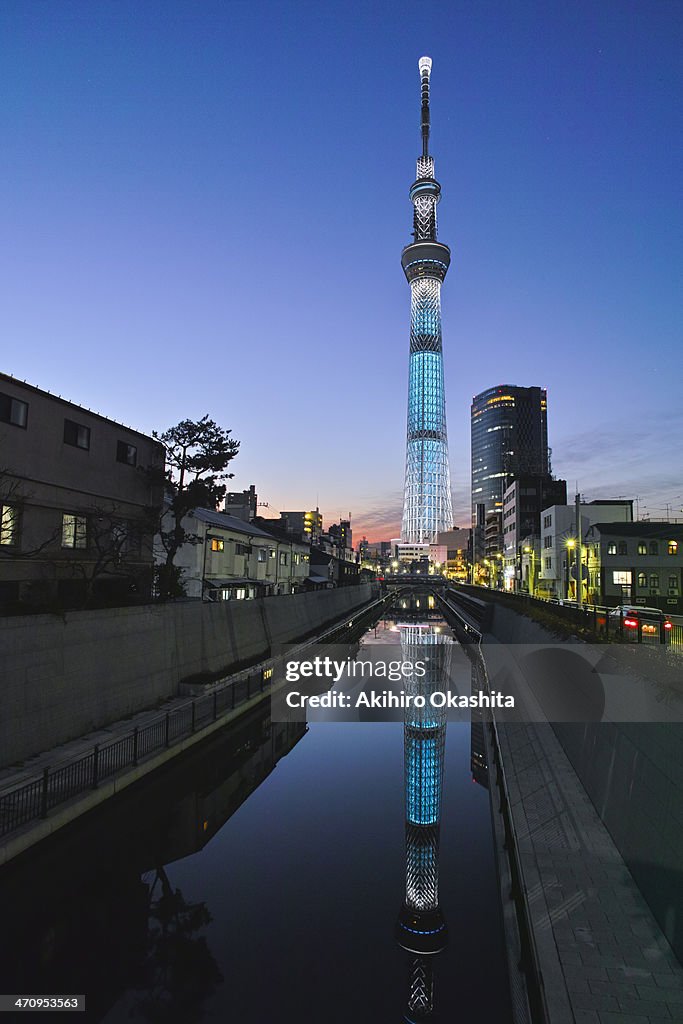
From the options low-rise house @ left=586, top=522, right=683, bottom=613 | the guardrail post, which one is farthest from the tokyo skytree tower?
the guardrail post

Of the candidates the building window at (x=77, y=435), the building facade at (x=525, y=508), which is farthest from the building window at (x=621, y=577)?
the building window at (x=77, y=435)

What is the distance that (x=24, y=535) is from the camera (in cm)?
1945

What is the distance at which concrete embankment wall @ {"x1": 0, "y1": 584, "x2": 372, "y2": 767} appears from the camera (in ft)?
48.4

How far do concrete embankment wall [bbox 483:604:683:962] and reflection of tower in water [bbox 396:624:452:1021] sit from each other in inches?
151

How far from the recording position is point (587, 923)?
878 centimetres

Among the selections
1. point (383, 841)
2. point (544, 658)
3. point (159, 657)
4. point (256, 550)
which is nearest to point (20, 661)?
point (159, 657)

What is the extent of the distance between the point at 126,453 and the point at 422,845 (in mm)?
19969

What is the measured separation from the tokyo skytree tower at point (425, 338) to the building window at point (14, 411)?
171768 mm

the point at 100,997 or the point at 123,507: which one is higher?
the point at 123,507

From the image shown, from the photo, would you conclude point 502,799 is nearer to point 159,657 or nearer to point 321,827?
point 321,827

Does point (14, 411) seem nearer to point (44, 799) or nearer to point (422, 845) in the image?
point (44, 799)

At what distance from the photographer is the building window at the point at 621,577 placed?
53156mm

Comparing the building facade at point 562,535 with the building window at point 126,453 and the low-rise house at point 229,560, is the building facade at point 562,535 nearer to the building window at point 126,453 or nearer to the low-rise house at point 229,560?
the low-rise house at point 229,560

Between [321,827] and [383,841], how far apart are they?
1790 millimetres
